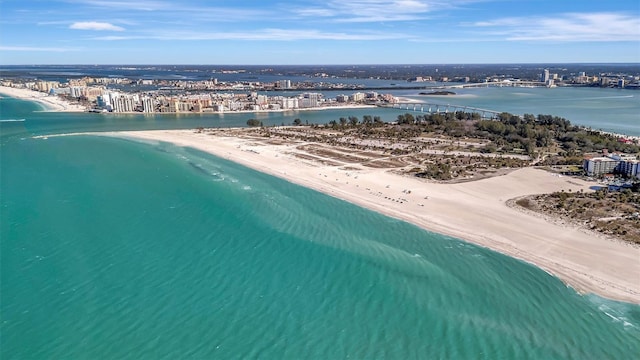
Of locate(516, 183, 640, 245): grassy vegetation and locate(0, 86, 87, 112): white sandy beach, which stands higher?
locate(0, 86, 87, 112): white sandy beach

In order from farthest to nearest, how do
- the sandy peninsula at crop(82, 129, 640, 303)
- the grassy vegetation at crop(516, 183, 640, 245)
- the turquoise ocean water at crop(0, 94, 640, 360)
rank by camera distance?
1. the grassy vegetation at crop(516, 183, 640, 245)
2. the sandy peninsula at crop(82, 129, 640, 303)
3. the turquoise ocean water at crop(0, 94, 640, 360)

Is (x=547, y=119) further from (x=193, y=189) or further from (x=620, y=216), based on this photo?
(x=193, y=189)

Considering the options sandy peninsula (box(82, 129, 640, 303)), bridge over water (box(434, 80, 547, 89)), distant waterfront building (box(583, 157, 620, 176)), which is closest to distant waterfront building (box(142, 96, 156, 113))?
sandy peninsula (box(82, 129, 640, 303))

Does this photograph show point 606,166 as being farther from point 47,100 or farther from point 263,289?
point 47,100

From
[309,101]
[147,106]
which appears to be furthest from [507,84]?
[147,106]

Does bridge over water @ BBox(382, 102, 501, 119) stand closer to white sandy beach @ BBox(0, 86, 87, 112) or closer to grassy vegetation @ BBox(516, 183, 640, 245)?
grassy vegetation @ BBox(516, 183, 640, 245)

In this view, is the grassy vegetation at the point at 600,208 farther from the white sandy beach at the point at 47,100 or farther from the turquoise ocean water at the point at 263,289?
the white sandy beach at the point at 47,100
